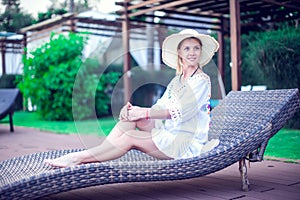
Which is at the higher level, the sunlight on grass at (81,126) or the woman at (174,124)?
the woman at (174,124)

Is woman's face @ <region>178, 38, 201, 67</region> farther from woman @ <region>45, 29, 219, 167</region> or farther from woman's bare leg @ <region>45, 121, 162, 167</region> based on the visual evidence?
woman's bare leg @ <region>45, 121, 162, 167</region>

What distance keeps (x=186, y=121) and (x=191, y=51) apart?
45cm

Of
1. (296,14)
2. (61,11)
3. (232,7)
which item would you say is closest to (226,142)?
(232,7)

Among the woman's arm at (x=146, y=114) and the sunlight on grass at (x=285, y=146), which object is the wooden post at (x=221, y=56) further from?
the woman's arm at (x=146, y=114)

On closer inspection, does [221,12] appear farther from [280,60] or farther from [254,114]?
[254,114]

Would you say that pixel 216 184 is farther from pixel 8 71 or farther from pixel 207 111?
pixel 8 71

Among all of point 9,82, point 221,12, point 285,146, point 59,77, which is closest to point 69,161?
point 285,146

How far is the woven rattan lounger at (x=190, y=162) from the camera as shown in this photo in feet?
6.19

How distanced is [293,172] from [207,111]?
105 centimetres

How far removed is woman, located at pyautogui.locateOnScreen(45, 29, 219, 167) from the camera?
7.23 feet

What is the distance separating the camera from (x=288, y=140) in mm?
4629

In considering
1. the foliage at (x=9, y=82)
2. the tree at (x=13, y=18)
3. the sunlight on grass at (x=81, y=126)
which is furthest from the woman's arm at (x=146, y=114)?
the foliage at (x=9, y=82)

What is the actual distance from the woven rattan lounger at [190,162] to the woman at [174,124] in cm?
10

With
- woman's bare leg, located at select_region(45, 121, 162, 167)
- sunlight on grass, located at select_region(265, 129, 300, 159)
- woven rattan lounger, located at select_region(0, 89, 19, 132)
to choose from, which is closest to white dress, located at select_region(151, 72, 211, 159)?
woman's bare leg, located at select_region(45, 121, 162, 167)
